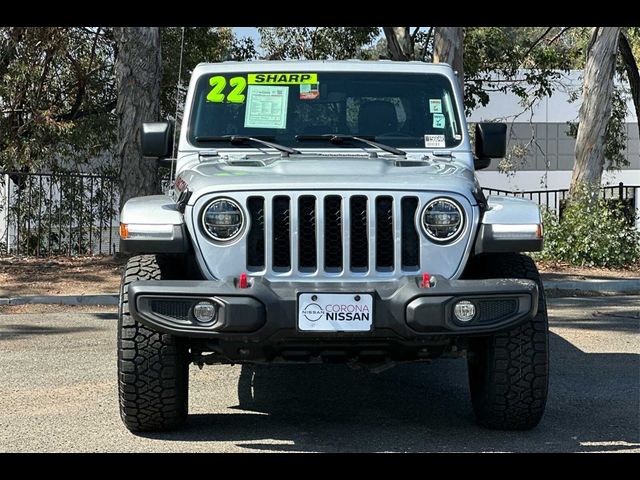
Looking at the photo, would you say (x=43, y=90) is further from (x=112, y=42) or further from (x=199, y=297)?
(x=199, y=297)

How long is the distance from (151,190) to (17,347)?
22.5 ft

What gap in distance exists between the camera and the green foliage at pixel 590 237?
667 inches

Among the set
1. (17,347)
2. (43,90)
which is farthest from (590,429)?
(43,90)

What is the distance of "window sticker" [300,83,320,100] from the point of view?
23.7ft

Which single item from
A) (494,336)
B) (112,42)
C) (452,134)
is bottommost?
(494,336)

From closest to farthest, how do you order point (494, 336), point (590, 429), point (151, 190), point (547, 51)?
point (494, 336) < point (590, 429) < point (151, 190) < point (547, 51)

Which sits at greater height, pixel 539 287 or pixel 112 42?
pixel 112 42

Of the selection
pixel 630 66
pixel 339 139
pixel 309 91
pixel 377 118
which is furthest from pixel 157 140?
pixel 630 66

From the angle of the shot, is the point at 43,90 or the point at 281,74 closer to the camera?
the point at 281,74

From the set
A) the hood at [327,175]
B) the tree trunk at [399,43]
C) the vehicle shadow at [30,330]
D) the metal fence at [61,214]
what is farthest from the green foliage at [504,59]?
the hood at [327,175]

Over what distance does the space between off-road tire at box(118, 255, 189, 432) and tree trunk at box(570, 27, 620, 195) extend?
14268 millimetres

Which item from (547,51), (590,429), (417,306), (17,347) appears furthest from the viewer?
(547,51)

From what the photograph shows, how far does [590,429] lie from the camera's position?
6.28 m
